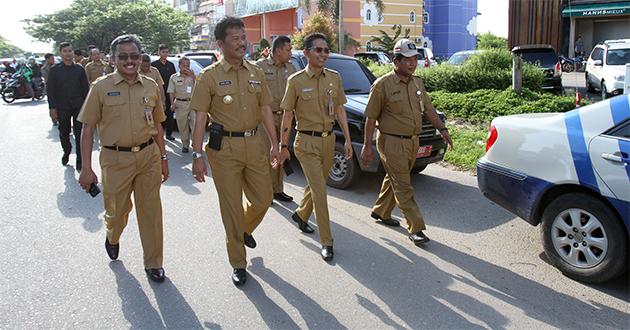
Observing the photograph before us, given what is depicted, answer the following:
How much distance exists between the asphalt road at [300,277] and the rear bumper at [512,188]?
0.46 m

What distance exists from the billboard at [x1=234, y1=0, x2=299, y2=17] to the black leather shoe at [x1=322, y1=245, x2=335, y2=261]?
126 ft

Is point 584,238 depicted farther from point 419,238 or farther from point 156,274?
point 156,274

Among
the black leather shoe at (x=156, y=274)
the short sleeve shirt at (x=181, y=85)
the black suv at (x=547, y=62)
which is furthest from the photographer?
the black suv at (x=547, y=62)

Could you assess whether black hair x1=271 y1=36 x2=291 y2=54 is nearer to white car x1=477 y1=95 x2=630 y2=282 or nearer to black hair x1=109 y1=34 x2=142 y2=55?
black hair x1=109 y1=34 x2=142 y2=55

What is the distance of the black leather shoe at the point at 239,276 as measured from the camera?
13.3 ft

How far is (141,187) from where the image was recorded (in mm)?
4109

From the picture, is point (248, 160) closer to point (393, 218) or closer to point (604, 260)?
point (393, 218)

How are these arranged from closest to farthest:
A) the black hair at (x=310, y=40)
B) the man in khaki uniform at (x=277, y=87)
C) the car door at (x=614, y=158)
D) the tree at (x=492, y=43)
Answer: the car door at (x=614, y=158)
the black hair at (x=310, y=40)
the man in khaki uniform at (x=277, y=87)
the tree at (x=492, y=43)

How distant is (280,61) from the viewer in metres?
6.29

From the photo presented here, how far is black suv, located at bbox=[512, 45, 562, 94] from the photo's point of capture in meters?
13.9

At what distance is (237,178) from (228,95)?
63 centimetres

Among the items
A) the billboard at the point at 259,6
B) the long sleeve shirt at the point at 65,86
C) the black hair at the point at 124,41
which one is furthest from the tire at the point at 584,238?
the billboard at the point at 259,6

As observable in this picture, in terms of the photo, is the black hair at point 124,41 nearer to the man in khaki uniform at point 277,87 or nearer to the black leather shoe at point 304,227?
the black leather shoe at point 304,227

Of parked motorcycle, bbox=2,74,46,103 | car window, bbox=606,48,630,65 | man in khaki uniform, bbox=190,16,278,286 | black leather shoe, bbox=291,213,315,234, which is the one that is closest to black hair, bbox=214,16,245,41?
man in khaki uniform, bbox=190,16,278,286
